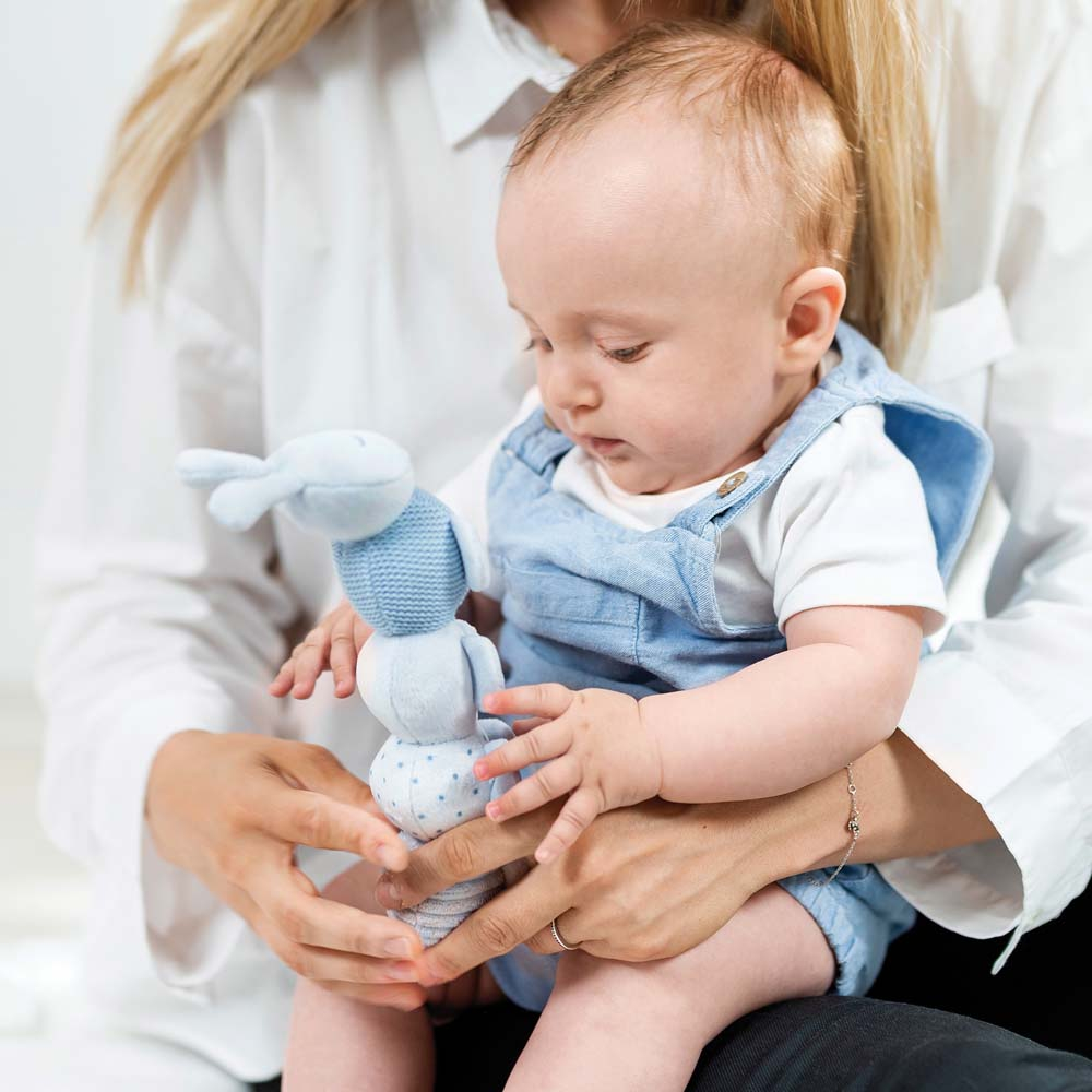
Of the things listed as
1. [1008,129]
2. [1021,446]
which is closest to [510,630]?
[1021,446]

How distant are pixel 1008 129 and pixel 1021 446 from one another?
0.26 meters

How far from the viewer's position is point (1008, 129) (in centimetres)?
109

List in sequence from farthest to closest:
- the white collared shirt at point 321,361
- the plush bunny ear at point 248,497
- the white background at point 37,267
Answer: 1. the white background at point 37,267
2. the white collared shirt at point 321,361
3. the plush bunny ear at point 248,497

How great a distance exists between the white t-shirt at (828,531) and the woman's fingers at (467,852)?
7.5 inches

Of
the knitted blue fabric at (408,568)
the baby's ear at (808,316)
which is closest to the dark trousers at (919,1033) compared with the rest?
the knitted blue fabric at (408,568)

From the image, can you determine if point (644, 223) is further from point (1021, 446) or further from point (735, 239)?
point (1021, 446)

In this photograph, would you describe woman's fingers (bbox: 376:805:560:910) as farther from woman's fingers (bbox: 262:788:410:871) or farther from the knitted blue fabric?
the knitted blue fabric

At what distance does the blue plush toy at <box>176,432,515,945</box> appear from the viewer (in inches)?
25.2

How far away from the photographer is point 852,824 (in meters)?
0.89

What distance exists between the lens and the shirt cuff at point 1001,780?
0.90 metres

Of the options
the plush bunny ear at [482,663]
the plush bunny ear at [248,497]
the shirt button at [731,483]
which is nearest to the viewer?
the plush bunny ear at [248,497]

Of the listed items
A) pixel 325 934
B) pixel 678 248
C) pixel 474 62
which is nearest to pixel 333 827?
pixel 325 934

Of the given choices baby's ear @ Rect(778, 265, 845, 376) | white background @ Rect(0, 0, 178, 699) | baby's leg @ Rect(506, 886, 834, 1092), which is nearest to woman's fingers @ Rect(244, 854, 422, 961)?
baby's leg @ Rect(506, 886, 834, 1092)

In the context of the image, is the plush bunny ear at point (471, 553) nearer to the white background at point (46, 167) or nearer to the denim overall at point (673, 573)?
the denim overall at point (673, 573)
